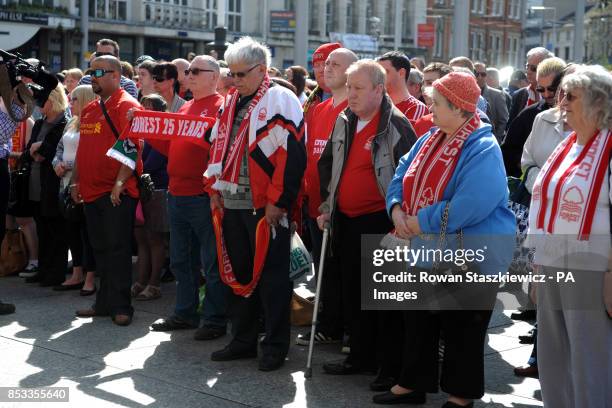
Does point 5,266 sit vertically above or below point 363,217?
below

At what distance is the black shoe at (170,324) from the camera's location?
7348mm

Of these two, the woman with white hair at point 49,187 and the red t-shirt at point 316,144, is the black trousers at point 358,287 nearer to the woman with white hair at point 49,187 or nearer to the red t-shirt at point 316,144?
the red t-shirt at point 316,144

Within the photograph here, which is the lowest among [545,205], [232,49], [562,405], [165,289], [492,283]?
[165,289]

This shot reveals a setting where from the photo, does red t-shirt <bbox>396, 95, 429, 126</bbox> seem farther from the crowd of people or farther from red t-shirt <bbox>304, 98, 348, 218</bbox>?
red t-shirt <bbox>304, 98, 348, 218</bbox>

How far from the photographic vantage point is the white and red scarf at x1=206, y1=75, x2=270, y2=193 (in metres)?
6.32

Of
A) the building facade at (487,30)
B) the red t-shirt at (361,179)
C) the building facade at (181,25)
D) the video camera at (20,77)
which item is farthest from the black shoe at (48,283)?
the building facade at (487,30)

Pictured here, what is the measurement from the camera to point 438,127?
5.27m

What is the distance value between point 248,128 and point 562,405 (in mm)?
2703

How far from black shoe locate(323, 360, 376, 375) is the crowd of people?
0.02m

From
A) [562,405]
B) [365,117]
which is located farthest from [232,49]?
[562,405]

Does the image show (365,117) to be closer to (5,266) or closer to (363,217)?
(363,217)

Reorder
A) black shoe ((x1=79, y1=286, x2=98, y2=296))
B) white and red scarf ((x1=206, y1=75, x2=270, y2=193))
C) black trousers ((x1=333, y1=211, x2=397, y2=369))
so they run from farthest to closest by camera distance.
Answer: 1. black shoe ((x1=79, y1=286, x2=98, y2=296))
2. white and red scarf ((x1=206, y1=75, x2=270, y2=193))
3. black trousers ((x1=333, y1=211, x2=397, y2=369))

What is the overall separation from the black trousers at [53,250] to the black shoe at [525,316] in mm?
4255

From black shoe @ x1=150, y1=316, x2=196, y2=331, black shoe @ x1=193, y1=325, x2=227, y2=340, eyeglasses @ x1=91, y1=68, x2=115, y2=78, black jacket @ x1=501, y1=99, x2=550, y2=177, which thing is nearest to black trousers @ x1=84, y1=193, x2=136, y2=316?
black shoe @ x1=150, y1=316, x2=196, y2=331
